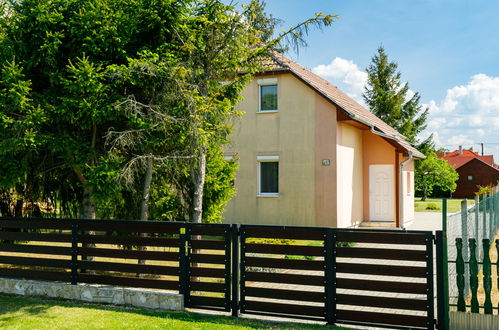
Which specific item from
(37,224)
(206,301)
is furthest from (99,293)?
(206,301)

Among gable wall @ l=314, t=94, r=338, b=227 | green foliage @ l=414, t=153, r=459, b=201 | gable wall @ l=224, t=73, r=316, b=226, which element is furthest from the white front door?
green foliage @ l=414, t=153, r=459, b=201

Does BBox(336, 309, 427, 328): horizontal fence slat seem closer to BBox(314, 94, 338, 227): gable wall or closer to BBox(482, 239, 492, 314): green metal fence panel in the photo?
BBox(482, 239, 492, 314): green metal fence panel

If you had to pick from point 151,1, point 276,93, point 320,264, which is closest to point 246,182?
point 276,93

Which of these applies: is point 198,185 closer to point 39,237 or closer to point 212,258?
point 212,258

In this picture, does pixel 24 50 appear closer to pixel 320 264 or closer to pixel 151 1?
pixel 151 1

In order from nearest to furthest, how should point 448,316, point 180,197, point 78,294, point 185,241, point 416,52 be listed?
point 448,316 → point 185,241 → point 78,294 → point 180,197 → point 416,52

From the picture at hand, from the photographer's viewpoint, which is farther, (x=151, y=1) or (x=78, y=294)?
(x=151, y=1)

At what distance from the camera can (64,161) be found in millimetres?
9219

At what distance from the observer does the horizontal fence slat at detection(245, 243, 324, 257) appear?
6613mm

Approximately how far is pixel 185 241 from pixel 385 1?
7640 mm

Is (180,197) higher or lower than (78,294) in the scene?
higher

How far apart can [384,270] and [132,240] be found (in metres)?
4.03

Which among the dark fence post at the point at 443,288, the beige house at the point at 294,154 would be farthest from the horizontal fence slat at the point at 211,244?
the beige house at the point at 294,154

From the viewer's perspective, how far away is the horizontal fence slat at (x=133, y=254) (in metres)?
7.30
